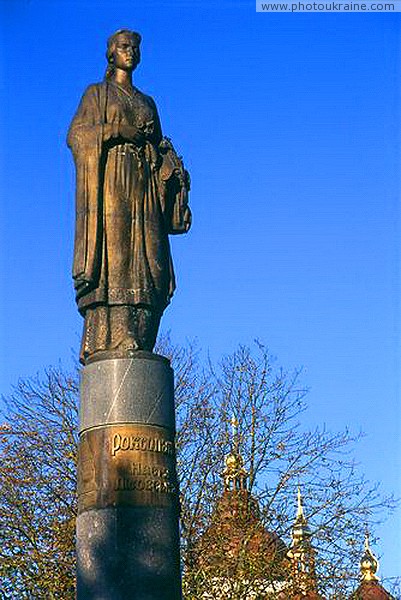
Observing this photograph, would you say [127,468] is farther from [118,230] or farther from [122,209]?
[122,209]

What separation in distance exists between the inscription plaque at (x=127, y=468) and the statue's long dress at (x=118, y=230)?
0.78 meters

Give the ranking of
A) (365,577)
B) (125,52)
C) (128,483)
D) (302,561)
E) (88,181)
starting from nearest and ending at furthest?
(128,483) < (88,181) < (125,52) < (302,561) < (365,577)

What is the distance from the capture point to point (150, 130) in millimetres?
10195

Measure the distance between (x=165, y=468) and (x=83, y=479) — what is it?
63 cm

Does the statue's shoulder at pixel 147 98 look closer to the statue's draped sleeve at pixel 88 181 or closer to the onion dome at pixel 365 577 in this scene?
the statue's draped sleeve at pixel 88 181

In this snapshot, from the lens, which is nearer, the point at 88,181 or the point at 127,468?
the point at 127,468

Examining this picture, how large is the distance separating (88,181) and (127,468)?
247 centimetres

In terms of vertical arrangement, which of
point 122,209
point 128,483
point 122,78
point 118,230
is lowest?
point 128,483

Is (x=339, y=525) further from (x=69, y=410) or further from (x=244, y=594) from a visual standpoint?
(x=69, y=410)

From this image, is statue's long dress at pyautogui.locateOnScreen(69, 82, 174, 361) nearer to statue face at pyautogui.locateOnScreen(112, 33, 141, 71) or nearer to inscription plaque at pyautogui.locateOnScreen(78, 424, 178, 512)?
statue face at pyautogui.locateOnScreen(112, 33, 141, 71)

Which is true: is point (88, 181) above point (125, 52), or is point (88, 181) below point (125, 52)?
below

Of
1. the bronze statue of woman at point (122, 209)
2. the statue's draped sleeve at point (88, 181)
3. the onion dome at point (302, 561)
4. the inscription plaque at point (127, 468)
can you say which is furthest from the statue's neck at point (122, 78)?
the onion dome at point (302, 561)

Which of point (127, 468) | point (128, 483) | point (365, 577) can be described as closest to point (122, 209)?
point (127, 468)

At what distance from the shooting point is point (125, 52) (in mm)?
10328
